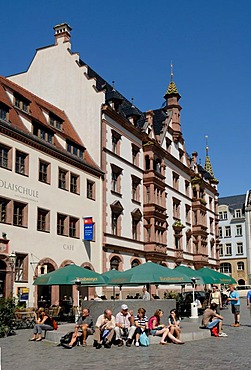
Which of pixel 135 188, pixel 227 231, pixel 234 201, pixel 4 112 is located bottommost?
pixel 135 188

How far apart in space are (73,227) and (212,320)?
15.8 meters

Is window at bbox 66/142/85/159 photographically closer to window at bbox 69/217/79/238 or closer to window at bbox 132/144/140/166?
window at bbox 69/217/79/238

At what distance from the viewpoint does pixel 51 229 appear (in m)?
31.8

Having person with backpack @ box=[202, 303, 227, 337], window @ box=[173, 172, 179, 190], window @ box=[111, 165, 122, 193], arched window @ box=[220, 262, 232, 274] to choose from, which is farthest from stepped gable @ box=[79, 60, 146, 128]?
arched window @ box=[220, 262, 232, 274]

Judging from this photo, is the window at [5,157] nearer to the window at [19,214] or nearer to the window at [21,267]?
the window at [19,214]

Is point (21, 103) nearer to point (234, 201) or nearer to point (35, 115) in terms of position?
point (35, 115)

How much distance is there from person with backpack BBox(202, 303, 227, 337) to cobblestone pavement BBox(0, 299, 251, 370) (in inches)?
59.4

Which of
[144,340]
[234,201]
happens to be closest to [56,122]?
[144,340]

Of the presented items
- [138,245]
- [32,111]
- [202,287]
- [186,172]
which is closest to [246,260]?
[202,287]

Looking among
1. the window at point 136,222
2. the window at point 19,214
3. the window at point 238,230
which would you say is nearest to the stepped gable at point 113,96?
the window at point 136,222

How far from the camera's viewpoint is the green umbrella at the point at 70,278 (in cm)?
2406

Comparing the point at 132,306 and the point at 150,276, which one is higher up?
the point at 150,276

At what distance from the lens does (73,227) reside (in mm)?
34688

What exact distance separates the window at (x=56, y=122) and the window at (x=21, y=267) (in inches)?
423
